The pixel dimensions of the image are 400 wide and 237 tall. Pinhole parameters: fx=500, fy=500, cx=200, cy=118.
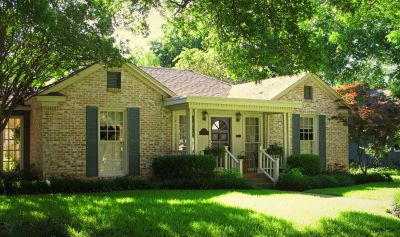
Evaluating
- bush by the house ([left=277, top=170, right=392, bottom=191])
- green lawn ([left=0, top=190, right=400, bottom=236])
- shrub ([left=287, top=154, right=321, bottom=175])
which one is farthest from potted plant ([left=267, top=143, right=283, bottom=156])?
green lawn ([left=0, top=190, right=400, bottom=236])

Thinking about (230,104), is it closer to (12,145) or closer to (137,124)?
(137,124)

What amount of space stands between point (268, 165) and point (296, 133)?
271 cm

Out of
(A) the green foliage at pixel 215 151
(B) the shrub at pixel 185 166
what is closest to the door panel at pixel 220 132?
(A) the green foliage at pixel 215 151

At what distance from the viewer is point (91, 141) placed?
17.0 m

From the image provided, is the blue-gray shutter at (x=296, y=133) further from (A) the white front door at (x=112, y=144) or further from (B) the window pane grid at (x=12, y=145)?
(B) the window pane grid at (x=12, y=145)

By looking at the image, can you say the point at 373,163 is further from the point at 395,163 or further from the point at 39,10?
the point at 39,10

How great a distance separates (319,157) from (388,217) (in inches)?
400

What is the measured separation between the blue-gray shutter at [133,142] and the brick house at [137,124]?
35 millimetres

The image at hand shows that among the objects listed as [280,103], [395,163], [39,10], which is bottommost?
[395,163]

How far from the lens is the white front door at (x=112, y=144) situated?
17.6 m

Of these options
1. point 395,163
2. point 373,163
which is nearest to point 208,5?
point 373,163

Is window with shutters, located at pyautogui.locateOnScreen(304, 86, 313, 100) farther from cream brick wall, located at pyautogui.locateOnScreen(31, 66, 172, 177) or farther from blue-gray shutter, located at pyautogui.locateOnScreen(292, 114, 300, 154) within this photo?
cream brick wall, located at pyautogui.locateOnScreen(31, 66, 172, 177)

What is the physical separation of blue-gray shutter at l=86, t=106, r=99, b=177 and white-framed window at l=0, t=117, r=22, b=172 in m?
2.63

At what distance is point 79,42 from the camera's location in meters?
12.2
